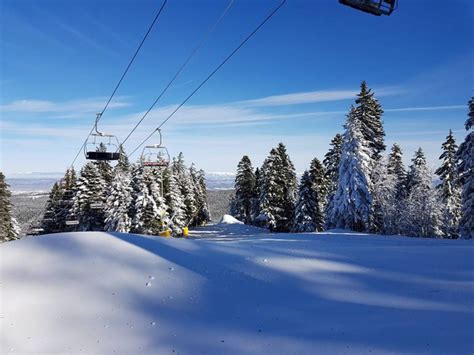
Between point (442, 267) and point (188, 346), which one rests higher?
point (442, 267)

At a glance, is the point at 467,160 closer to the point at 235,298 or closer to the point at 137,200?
the point at 235,298

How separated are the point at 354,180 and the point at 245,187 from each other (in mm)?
32425

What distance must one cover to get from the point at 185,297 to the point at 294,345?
228cm

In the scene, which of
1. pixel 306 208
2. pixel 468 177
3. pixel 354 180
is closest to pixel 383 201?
pixel 354 180

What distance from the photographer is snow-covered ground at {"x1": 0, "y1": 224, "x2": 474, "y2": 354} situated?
16.9 feet

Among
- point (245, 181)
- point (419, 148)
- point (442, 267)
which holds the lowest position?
point (442, 267)

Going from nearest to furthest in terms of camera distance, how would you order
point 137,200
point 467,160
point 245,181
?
point 467,160 → point 137,200 → point 245,181

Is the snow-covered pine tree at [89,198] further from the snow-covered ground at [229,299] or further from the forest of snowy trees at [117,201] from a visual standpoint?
the snow-covered ground at [229,299]

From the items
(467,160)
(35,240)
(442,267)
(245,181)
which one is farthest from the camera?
(245,181)

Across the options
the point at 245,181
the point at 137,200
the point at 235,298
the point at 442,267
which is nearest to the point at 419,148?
the point at 245,181

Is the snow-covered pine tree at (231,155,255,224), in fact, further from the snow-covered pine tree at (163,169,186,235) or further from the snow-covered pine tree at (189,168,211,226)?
the snow-covered pine tree at (163,169,186,235)

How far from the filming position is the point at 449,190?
35156mm

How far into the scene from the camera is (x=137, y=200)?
37.2 meters

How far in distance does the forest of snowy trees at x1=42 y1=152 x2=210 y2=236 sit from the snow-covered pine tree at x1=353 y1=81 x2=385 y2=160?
1943 cm
